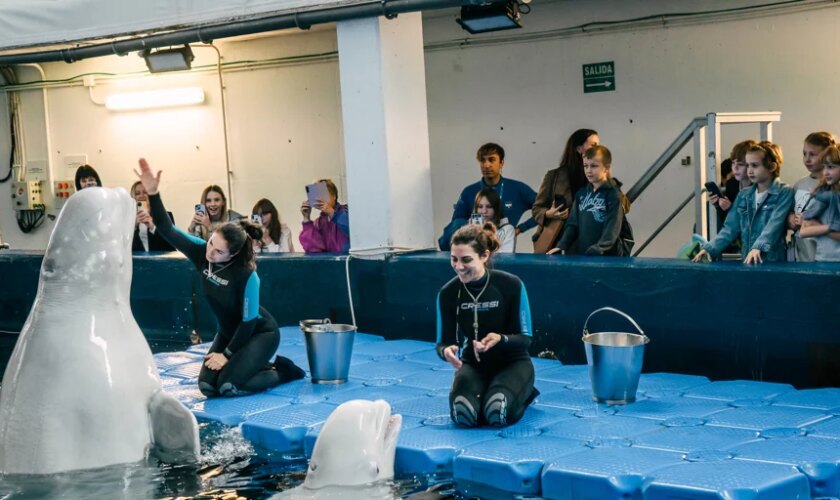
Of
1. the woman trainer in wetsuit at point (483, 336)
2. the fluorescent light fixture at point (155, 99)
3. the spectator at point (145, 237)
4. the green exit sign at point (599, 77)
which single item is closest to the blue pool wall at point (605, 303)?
the spectator at point (145, 237)

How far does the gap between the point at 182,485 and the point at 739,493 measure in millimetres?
2495

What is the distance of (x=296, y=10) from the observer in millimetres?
8242

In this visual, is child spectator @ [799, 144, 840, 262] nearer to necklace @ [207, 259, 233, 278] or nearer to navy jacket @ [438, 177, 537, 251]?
navy jacket @ [438, 177, 537, 251]

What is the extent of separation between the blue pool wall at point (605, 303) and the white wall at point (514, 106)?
9.62ft

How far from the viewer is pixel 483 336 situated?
581 centimetres

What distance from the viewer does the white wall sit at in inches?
368

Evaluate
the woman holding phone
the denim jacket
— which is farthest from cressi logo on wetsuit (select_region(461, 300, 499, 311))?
the woman holding phone

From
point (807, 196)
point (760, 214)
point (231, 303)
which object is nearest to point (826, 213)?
point (807, 196)

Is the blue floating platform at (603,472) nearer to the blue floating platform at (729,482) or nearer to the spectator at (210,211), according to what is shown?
the blue floating platform at (729,482)

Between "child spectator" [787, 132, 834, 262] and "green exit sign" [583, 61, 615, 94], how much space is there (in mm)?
3624

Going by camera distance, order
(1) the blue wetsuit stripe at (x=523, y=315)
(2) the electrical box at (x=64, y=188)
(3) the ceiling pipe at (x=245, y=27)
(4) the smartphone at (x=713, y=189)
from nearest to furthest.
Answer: (1) the blue wetsuit stripe at (x=523, y=315) < (4) the smartphone at (x=713, y=189) < (3) the ceiling pipe at (x=245, y=27) < (2) the electrical box at (x=64, y=188)

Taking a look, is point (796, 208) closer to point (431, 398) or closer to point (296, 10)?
point (431, 398)

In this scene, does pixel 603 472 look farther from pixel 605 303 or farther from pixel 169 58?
pixel 169 58

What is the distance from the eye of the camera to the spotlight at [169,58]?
30.7ft
